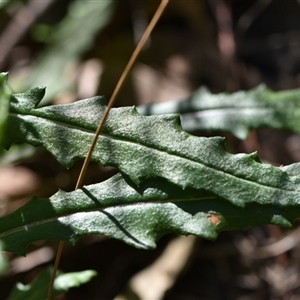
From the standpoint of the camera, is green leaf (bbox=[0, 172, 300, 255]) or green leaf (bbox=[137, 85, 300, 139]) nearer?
green leaf (bbox=[0, 172, 300, 255])

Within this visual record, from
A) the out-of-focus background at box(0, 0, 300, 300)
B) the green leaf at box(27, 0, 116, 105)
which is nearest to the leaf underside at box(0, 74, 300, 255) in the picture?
the out-of-focus background at box(0, 0, 300, 300)

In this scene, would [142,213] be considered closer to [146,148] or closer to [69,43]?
[146,148]

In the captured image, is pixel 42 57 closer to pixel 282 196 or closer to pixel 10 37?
pixel 10 37

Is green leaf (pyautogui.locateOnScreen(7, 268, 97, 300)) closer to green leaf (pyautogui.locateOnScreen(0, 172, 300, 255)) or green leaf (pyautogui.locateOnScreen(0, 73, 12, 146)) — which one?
green leaf (pyautogui.locateOnScreen(0, 172, 300, 255))

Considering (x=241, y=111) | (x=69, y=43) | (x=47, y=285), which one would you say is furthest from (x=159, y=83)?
(x=47, y=285)

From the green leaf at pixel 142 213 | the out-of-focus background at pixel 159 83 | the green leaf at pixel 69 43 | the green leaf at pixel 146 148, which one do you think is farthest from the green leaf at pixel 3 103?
the green leaf at pixel 69 43

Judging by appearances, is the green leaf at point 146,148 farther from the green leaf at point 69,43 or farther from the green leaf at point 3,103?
the green leaf at point 69,43
